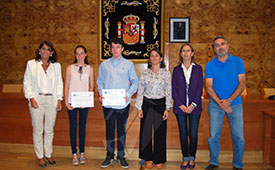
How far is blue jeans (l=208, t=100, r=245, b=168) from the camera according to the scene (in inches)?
92.5

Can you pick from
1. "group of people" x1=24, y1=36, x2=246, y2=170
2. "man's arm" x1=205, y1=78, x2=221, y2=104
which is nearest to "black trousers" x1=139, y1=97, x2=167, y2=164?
"group of people" x1=24, y1=36, x2=246, y2=170

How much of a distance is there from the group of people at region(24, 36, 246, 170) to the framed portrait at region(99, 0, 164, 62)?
2.23m

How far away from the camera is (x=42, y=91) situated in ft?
8.11

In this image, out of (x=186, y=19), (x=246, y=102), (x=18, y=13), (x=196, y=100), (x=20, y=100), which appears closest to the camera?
(x=196, y=100)

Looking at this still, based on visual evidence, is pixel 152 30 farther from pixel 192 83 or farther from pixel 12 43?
pixel 12 43

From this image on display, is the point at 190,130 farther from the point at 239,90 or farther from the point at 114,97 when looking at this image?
the point at 114,97

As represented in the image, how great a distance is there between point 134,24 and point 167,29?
0.82 m

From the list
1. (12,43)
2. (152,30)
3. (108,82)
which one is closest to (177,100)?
(108,82)

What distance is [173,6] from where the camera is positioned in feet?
15.1

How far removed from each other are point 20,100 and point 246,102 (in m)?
3.39

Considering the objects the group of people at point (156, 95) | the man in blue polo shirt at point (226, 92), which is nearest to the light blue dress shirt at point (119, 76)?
the group of people at point (156, 95)

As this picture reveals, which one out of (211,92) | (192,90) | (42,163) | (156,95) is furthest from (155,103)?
(42,163)

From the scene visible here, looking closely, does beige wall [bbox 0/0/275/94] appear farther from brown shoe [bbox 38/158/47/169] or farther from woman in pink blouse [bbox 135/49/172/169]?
brown shoe [bbox 38/158/47/169]

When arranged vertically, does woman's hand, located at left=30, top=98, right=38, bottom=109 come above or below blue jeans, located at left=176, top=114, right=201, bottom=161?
above
